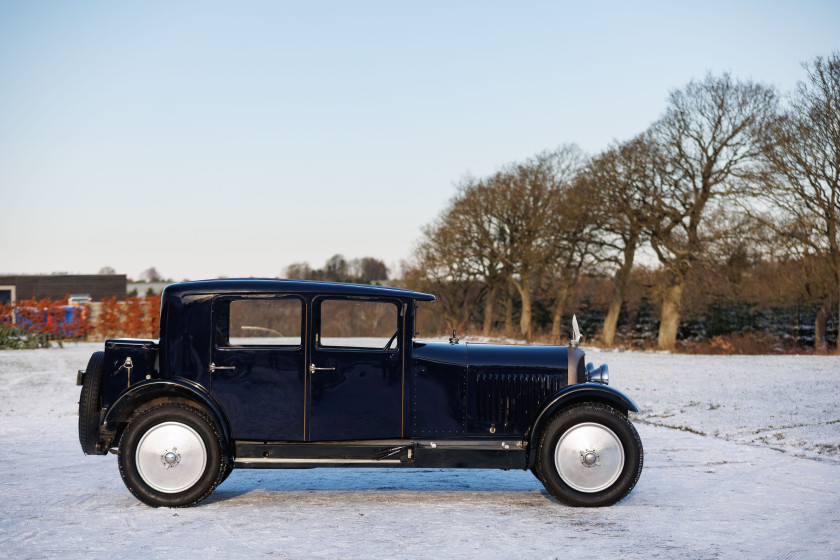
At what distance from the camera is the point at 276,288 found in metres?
6.59

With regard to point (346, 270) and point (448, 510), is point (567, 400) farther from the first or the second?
point (346, 270)

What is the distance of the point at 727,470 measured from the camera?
7922mm

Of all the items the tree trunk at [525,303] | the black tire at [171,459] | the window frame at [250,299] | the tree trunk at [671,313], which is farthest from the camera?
the tree trunk at [525,303]

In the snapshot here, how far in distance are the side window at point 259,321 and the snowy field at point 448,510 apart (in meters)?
1.31

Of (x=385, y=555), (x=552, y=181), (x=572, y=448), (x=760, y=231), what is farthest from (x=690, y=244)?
(x=385, y=555)

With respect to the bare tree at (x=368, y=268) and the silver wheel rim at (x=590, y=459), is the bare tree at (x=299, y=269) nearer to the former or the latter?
the bare tree at (x=368, y=268)

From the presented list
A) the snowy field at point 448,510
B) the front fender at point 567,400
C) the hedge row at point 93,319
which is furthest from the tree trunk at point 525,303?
the front fender at point 567,400

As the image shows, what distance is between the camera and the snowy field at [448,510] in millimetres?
5145

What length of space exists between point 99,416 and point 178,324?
3.17ft

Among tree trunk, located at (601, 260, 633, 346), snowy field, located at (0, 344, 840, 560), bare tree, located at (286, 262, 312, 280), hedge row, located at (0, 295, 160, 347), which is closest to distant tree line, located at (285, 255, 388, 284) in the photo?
bare tree, located at (286, 262, 312, 280)

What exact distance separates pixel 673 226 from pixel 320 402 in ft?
89.1

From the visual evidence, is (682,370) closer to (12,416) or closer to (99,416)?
(12,416)

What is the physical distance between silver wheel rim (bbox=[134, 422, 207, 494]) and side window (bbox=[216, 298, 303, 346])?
0.82m

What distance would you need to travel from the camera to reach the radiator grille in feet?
21.9
